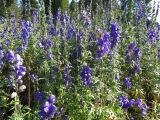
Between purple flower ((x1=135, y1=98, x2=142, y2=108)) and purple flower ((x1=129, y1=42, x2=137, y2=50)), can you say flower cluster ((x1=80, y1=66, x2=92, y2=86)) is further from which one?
purple flower ((x1=129, y1=42, x2=137, y2=50))

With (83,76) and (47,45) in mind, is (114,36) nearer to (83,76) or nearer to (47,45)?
(83,76)

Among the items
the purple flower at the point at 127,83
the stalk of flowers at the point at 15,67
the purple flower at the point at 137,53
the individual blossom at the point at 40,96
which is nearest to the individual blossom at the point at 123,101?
the purple flower at the point at 127,83

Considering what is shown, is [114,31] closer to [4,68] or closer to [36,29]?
[4,68]

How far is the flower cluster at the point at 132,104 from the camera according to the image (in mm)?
6527

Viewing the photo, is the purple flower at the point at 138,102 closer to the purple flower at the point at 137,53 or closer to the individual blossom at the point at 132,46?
the purple flower at the point at 137,53

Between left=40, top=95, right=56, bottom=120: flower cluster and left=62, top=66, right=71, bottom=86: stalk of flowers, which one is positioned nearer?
left=40, top=95, right=56, bottom=120: flower cluster

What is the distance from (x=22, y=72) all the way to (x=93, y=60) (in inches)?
91.5

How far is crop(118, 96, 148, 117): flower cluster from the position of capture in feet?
21.4

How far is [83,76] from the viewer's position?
5812 mm

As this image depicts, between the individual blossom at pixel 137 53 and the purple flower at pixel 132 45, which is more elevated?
the purple flower at pixel 132 45

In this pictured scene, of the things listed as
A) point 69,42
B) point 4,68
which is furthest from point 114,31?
point 4,68

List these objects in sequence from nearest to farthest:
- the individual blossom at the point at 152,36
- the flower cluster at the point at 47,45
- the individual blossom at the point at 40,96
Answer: the individual blossom at the point at 40,96 < the flower cluster at the point at 47,45 < the individual blossom at the point at 152,36

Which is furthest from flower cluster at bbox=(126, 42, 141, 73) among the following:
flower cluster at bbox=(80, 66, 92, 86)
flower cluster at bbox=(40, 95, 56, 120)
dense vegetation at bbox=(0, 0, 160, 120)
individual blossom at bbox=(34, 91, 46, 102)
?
flower cluster at bbox=(40, 95, 56, 120)

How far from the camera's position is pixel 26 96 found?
6.66 meters
